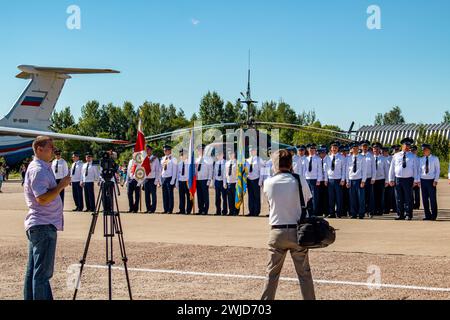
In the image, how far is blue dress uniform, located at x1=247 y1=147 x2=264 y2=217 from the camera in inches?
712

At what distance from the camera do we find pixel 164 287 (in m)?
7.71

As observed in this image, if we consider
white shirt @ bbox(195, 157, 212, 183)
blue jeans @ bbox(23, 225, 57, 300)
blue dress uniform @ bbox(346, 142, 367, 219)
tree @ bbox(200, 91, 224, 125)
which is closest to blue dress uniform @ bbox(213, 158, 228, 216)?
white shirt @ bbox(195, 157, 212, 183)

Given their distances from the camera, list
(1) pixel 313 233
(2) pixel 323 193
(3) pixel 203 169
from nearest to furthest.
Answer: (1) pixel 313 233 < (2) pixel 323 193 < (3) pixel 203 169

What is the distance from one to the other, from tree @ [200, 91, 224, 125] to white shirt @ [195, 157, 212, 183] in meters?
60.5

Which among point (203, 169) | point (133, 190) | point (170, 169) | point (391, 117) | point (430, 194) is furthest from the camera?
point (391, 117)

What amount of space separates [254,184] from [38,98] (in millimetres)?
13946

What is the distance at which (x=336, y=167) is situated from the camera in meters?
17.3

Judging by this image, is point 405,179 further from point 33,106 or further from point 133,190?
point 33,106

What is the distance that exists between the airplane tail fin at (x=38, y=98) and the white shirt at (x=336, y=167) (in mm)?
13651

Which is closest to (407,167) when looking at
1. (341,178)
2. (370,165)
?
(370,165)

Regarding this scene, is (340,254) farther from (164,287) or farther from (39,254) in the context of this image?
(39,254)

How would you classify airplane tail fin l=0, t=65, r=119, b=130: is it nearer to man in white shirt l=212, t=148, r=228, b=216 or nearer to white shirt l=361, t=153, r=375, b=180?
man in white shirt l=212, t=148, r=228, b=216

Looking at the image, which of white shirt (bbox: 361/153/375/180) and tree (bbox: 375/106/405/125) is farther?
tree (bbox: 375/106/405/125)
